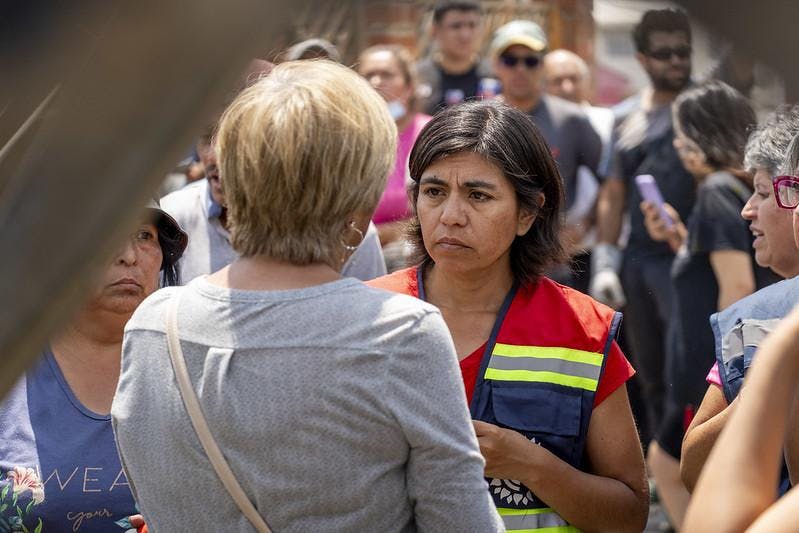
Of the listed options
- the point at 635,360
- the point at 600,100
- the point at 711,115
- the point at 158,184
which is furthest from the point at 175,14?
the point at 600,100

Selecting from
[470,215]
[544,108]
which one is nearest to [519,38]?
[544,108]

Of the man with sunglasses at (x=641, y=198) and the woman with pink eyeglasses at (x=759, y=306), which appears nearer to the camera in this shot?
the woman with pink eyeglasses at (x=759, y=306)

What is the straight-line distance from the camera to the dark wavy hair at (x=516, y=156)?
3.02 meters

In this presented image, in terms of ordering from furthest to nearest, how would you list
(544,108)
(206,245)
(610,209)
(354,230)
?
(544,108)
(610,209)
(206,245)
(354,230)

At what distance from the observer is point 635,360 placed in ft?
21.2

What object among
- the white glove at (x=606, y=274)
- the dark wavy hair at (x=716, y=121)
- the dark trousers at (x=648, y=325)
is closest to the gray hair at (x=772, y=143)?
the dark wavy hair at (x=716, y=121)

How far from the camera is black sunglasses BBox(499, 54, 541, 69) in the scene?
698 cm

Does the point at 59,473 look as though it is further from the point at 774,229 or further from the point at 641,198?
the point at 641,198

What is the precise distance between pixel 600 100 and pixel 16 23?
11.4 meters

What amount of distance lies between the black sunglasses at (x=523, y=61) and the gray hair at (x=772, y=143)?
147 inches

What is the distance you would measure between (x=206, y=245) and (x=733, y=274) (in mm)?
2449

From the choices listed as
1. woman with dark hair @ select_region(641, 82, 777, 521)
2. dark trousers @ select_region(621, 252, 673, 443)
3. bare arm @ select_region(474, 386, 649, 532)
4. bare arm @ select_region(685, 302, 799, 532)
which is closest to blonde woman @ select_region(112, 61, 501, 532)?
bare arm @ select_region(685, 302, 799, 532)

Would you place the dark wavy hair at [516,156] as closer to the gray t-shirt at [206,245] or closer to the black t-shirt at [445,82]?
the gray t-shirt at [206,245]

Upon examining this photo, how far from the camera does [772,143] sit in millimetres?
3211
